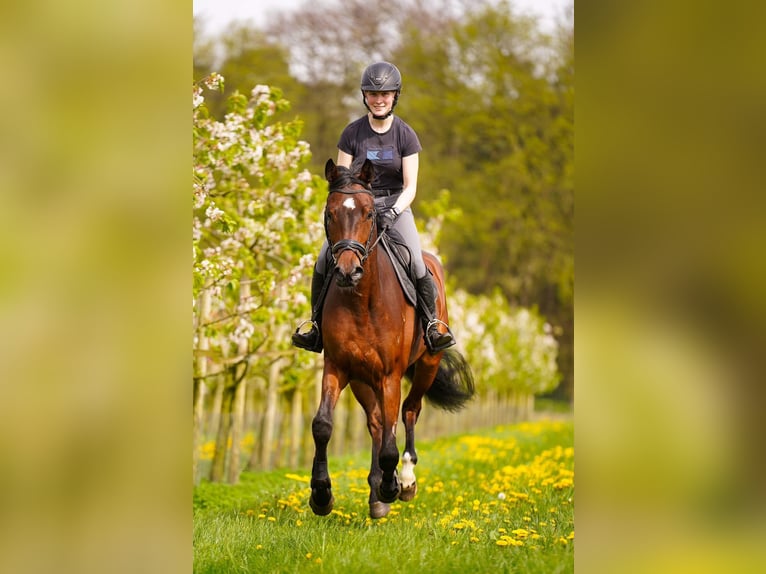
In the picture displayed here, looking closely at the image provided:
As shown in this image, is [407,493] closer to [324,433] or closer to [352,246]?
[324,433]

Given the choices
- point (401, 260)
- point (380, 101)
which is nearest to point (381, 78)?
point (380, 101)

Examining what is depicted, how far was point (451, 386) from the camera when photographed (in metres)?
9.88

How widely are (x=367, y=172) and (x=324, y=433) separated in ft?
6.31

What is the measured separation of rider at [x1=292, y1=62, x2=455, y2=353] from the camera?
754cm

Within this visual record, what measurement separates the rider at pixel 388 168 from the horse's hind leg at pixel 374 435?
1.98 feet

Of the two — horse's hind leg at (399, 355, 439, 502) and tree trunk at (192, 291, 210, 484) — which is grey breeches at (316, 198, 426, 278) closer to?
horse's hind leg at (399, 355, 439, 502)

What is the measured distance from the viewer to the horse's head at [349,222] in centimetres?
654

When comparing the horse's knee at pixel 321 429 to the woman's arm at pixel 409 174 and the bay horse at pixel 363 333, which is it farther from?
the woman's arm at pixel 409 174
